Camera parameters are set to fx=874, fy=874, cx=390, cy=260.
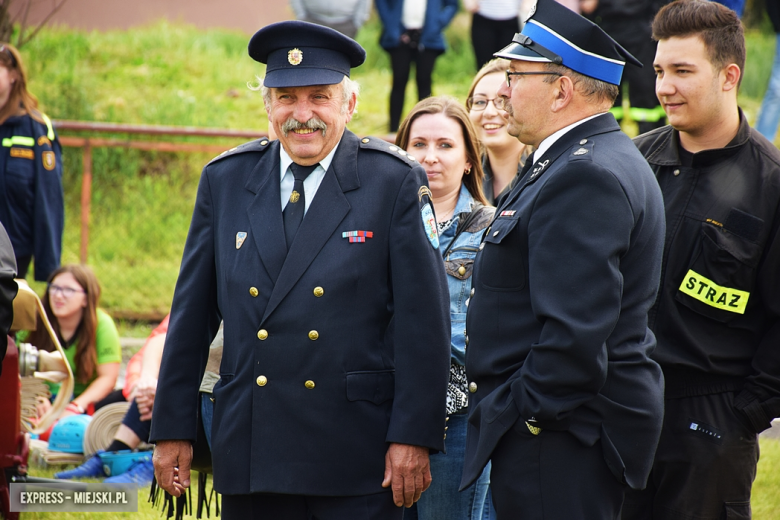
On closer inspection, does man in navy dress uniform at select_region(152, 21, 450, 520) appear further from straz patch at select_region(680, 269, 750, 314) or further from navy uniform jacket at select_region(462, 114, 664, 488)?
straz patch at select_region(680, 269, 750, 314)

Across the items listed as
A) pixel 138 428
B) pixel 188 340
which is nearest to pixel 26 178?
pixel 138 428

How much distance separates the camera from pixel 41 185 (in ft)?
21.1

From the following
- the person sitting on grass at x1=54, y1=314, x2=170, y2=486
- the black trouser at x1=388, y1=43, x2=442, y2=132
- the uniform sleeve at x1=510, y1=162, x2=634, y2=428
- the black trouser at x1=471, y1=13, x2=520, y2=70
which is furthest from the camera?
the black trouser at x1=388, y1=43, x2=442, y2=132

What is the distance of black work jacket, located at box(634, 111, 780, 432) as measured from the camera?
121 inches

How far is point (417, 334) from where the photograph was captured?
107 inches

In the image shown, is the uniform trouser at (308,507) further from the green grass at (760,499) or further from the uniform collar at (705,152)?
the green grass at (760,499)

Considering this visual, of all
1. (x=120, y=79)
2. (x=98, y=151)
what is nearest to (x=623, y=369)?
(x=98, y=151)

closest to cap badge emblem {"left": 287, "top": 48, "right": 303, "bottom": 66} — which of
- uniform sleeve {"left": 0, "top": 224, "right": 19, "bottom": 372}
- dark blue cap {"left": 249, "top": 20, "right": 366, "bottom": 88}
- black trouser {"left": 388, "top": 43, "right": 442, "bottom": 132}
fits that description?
dark blue cap {"left": 249, "top": 20, "right": 366, "bottom": 88}

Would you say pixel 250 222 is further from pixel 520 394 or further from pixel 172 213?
pixel 172 213

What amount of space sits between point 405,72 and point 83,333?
4694mm

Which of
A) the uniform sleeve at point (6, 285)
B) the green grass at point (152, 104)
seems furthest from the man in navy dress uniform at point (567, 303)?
the green grass at point (152, 104)

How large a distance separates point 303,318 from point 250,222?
370 mm

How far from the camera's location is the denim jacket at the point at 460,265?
10.7ft

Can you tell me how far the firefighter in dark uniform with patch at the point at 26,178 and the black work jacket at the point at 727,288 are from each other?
4807mm
